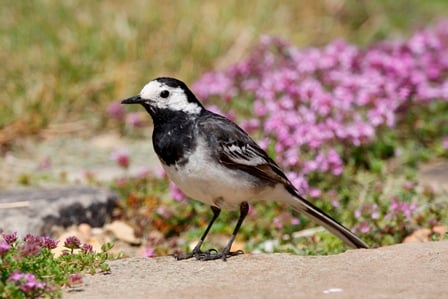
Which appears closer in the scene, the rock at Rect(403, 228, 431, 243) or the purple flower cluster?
the rock at Rect(403, 228, 431, 243)

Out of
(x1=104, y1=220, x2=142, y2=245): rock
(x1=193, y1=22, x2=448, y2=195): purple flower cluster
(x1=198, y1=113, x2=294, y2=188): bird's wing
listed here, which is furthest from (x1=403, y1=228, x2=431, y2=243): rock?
(x1=104, y1=220, x2=142, y2=245): rock

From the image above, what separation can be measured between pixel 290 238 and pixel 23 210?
69.4 inches

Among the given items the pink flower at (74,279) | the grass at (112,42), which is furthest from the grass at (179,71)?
the pink flower at (74,279)

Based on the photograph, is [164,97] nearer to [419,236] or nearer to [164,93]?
[164,93]

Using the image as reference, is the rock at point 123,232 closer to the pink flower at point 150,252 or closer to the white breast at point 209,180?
the pink flower at point 150,252

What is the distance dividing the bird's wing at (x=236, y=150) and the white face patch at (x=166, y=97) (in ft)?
0.44

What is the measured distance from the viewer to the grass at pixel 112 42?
8.64 metres

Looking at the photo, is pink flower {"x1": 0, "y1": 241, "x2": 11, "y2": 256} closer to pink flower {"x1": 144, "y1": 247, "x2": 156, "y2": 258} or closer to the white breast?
the white breast

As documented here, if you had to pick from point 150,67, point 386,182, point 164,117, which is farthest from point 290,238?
point 150,67

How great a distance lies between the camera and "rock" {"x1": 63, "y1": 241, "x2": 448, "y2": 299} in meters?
4.00

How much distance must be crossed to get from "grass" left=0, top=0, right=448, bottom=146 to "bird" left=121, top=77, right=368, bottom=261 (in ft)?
10.8

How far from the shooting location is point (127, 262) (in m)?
4.71

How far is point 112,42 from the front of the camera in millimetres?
9648

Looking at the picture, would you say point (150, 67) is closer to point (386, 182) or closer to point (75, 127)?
point (75, 127)
